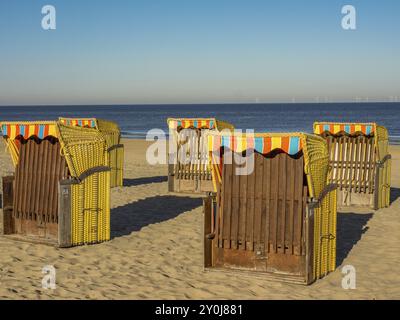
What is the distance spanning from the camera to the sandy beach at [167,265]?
646cm

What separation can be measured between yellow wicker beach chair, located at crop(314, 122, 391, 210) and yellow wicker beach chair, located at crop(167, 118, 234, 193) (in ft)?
10.5

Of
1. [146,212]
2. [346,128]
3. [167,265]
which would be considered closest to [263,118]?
[346,128]

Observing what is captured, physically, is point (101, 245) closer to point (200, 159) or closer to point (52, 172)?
point (52, 172)

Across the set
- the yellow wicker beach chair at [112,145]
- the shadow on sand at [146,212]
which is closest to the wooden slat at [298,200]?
the shadow on sand at [146,212]

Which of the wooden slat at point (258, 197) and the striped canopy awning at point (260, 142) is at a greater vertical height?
the striped canopy awning at point (260, 142)

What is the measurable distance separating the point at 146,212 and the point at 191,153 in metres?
3.14

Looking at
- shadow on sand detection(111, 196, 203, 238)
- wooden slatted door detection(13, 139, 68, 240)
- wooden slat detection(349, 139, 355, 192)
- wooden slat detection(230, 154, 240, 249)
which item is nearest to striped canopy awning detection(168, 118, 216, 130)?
shadow on sand detection(111, 196, 203, 238)

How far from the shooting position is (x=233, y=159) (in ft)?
23.6

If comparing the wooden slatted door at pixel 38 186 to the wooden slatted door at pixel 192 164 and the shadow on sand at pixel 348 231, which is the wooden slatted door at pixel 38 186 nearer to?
the shadow on sand at pixel 348 231

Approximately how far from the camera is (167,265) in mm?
7738

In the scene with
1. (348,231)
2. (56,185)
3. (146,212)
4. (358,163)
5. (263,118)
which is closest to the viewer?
(56,185)

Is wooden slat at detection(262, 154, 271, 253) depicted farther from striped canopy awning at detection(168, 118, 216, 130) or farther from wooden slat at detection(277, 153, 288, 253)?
striped canopy awning at detection(168, 118, 216, 130)

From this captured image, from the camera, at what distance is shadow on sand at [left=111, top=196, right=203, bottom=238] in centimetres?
1038

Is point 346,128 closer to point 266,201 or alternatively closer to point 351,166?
point 351,166
